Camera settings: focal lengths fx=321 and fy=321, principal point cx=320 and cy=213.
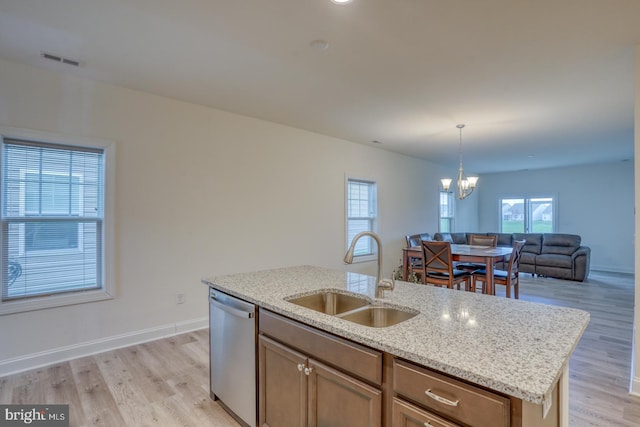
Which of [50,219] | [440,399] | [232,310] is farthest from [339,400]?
[50,219]

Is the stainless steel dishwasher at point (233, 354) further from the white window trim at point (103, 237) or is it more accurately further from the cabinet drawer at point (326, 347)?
the white window trim at point (103, 237)

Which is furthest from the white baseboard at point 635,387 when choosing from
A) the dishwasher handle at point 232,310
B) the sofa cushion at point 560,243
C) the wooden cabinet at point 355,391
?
the sofa cushion at point 560,243

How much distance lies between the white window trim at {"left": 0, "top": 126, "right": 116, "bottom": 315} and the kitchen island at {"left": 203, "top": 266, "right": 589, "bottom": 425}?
74.6 inches

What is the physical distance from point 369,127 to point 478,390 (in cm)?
418

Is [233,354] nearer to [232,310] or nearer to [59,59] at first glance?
[232,310]

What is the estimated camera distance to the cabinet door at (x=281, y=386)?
1595 millimetres

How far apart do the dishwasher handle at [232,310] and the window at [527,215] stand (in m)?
9.45

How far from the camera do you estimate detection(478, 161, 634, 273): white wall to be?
24.8 feet

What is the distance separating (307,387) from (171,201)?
278 cm

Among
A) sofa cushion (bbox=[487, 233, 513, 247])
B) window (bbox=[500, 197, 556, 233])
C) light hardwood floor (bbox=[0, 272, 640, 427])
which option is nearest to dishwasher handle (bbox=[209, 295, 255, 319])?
light hardwood floor (bbox=[0, 272, 640, 427])

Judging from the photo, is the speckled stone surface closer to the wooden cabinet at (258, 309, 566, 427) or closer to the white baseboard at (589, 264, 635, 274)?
the wooden cabinet at (258, 309, 566, 427)

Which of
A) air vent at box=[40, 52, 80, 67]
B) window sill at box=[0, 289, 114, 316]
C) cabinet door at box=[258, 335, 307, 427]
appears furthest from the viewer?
window sill at box=[0, 289, 114, 316]

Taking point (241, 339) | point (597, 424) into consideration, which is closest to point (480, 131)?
point (597, 424)

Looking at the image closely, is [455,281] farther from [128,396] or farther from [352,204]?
[128,396]
